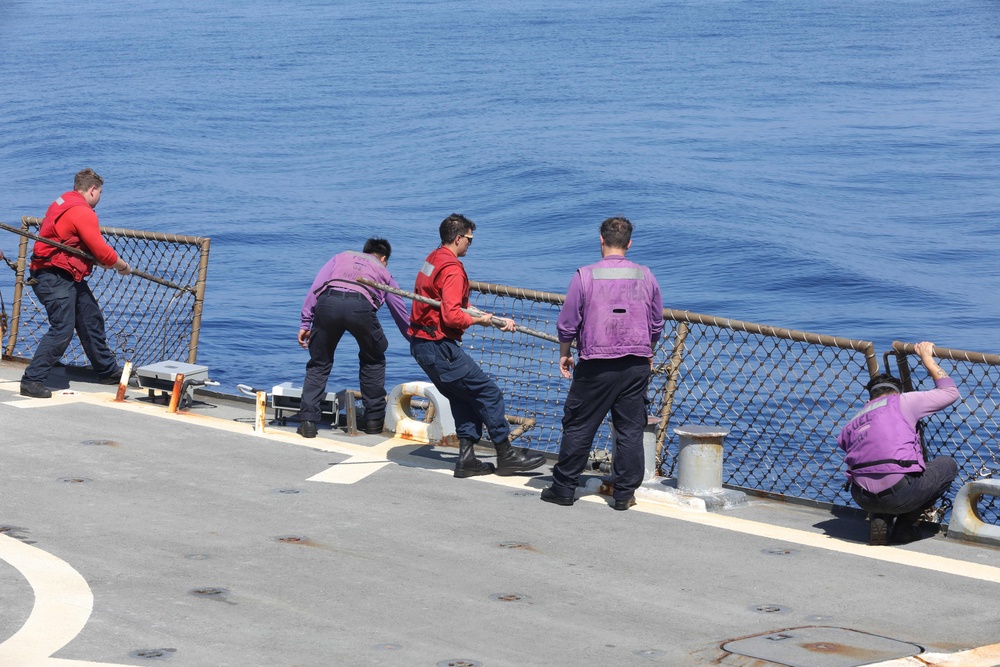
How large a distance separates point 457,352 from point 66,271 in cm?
366

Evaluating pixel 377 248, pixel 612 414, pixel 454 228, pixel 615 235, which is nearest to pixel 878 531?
pixel 612 414

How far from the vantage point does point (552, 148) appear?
169ft

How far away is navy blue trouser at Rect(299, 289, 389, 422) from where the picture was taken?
8.76m

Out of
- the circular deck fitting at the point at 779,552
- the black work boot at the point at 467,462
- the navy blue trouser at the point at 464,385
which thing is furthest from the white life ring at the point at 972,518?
the black work boot at the point at 467,462

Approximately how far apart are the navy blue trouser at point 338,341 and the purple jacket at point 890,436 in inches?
125

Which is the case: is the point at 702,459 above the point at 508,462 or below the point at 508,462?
above

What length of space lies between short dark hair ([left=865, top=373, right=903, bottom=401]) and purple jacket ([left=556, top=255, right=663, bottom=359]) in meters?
1.21

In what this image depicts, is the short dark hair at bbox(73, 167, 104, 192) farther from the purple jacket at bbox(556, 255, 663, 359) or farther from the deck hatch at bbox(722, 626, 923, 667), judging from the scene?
the deck hatch at bbox(722, 626, 923, 667)

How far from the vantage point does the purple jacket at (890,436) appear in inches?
265

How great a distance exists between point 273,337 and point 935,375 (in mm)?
18984

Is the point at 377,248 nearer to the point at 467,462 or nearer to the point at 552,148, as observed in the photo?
the point at 467,462

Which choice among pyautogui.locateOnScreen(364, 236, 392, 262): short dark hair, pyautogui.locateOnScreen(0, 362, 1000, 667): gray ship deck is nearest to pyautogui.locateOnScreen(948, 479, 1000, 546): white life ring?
pyautogui.locateOnScreen(0, 362, 1000, 667): gray ship deck

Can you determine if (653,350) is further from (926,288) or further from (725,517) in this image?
(926,288)

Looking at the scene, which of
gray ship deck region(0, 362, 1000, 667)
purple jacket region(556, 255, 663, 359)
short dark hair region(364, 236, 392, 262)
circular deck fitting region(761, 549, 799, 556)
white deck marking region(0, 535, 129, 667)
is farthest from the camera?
short dark hair region(364, 236, 392, 262)
